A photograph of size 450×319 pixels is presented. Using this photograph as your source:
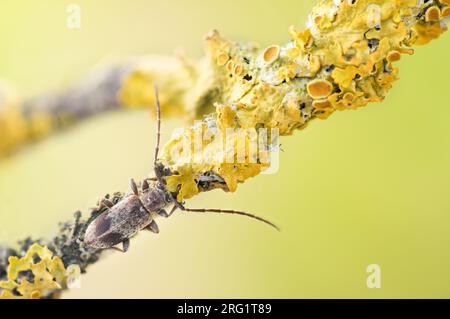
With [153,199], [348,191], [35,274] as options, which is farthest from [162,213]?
[348,191]

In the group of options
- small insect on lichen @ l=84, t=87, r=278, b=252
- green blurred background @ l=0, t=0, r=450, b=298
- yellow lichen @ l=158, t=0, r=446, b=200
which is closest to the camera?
yellow lichen @ l=158, t=0, r=446, b=200

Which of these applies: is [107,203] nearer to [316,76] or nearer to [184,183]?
[184,183]

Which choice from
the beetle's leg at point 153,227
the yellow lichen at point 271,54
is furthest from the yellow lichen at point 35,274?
the yellow lichen at point 271,54

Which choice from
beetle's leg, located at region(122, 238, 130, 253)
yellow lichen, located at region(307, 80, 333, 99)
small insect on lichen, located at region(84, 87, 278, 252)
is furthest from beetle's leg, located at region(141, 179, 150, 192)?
yellow lichen, located at region(307, 80, 333, 99)

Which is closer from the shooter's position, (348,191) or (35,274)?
(35,274)

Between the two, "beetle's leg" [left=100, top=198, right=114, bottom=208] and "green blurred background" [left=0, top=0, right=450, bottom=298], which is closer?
"beetle's leg" [left=100, top=198, right=114, bottom=208]

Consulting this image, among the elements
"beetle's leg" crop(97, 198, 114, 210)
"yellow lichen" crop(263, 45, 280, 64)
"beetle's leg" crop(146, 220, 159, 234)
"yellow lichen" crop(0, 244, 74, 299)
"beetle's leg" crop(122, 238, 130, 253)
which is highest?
"yellow lichen" crop(263, 45, 280, 64)

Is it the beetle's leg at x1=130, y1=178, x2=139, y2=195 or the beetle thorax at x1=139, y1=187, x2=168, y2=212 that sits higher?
the beetle's leg at x1=130, y1=178, x2=139, y2=195

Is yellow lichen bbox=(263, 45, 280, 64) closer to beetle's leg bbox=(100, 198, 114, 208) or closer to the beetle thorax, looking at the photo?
the beetle thorax

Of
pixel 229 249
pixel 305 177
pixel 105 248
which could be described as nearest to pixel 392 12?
pixel 105 248

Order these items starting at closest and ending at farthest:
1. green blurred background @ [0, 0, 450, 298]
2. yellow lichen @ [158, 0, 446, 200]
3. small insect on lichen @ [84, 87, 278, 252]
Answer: yellow lichen @ [158, 0, 446, 200] → small insect on lichen @ [84, 87, 278, 252] → green blurred background @ [0, 0, 450, 298]
